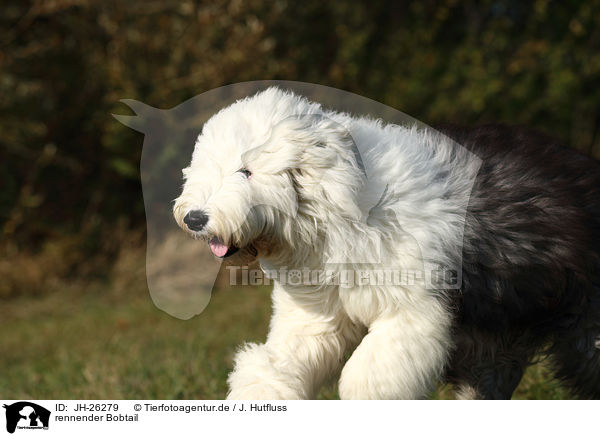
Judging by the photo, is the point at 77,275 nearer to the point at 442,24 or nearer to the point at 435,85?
the point at 435,85

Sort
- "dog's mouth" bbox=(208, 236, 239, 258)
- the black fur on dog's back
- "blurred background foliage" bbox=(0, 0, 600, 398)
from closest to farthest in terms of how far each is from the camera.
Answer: "dog's mouth" bbox=(208, 236, 239, 258) → the black fur on dog's back → "blurred background foliage" bbox=(0, 0, 600, 398)

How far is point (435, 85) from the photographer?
1004cm

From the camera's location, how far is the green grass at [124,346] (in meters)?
4.66

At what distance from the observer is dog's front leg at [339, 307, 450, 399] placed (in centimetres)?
314

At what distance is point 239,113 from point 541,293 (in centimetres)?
146

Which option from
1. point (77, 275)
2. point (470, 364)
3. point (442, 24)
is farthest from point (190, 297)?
point (442, 24)

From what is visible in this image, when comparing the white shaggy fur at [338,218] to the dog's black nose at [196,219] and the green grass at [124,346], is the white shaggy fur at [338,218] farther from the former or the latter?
the green grass at [124,346]

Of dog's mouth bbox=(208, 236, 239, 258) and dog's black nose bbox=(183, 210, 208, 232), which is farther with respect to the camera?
dog's mouth bbox=(208, 236, 239, 258)

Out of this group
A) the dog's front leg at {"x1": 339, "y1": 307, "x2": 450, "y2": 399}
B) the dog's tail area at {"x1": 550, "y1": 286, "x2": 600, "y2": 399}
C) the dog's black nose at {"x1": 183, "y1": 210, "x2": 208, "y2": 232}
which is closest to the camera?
the dog's black nose at {"x1": 183, "y1": 210, "x2": 208, "y2": 232}

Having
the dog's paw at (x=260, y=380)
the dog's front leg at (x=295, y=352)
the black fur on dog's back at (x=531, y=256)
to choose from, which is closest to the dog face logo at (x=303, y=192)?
the black fur on dog's back at (x=531, y=256)

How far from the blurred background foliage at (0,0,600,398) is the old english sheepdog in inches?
200

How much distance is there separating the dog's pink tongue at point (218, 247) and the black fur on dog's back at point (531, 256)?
0.93 metres
